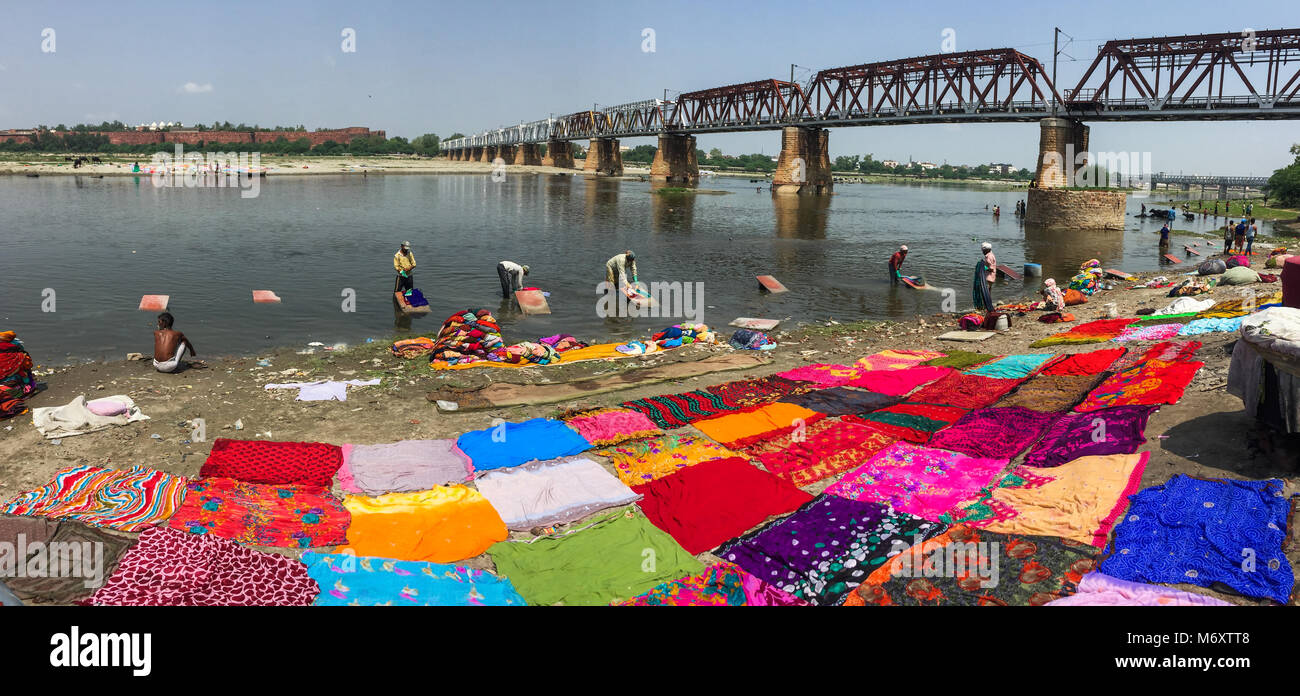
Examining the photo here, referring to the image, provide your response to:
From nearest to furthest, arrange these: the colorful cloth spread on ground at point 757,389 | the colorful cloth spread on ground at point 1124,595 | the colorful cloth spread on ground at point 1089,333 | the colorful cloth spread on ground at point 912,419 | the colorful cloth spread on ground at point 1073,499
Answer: the colorful cloth spread on ground at point 1124,595 → the colorful cloth spread on ground at point 1073,499 → the colorful cloth spread on ground at point 912,419 → the colorful cloth spread on ground at point 757,389 → the colorful cloth spread on ground at point 1089,333

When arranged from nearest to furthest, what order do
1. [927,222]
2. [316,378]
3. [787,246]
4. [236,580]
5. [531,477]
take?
1. [236,580]
2. [531,477]
3. [316,378]
4. [787,246]
5. [927,222]

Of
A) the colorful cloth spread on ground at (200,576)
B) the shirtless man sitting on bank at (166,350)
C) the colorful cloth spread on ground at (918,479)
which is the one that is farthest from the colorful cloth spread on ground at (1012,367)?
the shirtless man sitting on bank at (166,350)

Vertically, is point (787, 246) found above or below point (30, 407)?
above

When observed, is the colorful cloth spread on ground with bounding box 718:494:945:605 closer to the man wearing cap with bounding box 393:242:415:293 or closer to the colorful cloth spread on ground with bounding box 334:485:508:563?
the colorful cloth spread on ground with bounding box 334:485:508:563

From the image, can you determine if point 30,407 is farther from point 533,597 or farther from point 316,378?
point 533,597

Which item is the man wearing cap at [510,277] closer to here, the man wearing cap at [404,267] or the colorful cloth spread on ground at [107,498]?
the man wearing cap at [404,267]

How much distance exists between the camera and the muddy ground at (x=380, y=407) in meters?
7.67

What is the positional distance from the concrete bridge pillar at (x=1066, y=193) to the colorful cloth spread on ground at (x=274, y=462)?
5314cm

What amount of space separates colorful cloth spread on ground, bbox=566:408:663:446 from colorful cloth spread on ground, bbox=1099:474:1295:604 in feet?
A: 17.2

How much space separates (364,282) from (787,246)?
864 inches

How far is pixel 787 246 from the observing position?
39062 millimetres

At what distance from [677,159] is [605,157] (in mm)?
24767

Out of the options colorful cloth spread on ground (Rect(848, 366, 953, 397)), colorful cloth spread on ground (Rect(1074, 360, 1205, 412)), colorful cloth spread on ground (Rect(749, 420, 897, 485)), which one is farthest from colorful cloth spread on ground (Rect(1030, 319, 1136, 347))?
colorful cloth spread on ground (Rect(749, 420, 897, 485))
